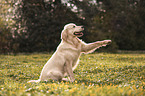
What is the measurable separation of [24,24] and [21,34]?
118 cm

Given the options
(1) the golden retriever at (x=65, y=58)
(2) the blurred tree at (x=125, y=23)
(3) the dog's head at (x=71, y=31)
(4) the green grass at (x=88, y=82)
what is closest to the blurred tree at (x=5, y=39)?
(4) the green grass at (x=88, y=82)

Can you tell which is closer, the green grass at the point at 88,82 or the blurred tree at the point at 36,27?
the green grass at the point at 88,82

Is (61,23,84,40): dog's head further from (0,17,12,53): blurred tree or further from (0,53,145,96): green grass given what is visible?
(0,17,12,53): blurred tree

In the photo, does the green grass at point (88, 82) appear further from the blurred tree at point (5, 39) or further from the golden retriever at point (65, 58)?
the blurred tree at point (5, 39)

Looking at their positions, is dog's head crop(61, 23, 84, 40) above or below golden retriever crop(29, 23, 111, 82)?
above

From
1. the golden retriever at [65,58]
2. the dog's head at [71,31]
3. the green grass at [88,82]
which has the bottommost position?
the green grass at [88,82]

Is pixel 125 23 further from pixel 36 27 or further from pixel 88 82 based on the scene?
pixel 88 82

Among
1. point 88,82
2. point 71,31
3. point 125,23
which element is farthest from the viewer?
point 125,23

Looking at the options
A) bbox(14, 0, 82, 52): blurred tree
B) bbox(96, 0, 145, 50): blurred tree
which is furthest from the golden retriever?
bbox(96, 0, 145, 50): blurred tree

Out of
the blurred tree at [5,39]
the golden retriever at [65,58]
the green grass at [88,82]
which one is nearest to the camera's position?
the green grass at [88,82]

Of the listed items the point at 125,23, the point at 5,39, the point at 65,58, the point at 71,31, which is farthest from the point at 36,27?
the point at 65,58

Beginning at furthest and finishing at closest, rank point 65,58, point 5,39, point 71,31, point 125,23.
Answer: point 125,23
point 5,39
point 71,31
point 65,58

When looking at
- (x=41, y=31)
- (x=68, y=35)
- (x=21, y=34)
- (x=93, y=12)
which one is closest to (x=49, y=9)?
(x=41, y=31)

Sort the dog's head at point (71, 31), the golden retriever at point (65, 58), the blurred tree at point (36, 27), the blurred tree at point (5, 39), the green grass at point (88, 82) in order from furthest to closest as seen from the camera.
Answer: the blurred tree at point (36, 27)
the blurred tree at point (5, 39)
the dog's head at point (71, 31)
the golden retriever at point (65, 58)
the green grass at point (88, 82)
